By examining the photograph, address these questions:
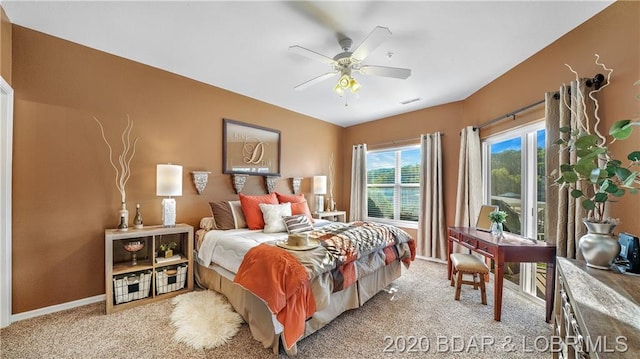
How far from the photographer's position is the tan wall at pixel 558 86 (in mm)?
1741

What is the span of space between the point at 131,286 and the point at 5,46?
239 centimetres

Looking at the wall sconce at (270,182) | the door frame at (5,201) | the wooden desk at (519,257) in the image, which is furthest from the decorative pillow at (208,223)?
the wooden desk at (519,257)

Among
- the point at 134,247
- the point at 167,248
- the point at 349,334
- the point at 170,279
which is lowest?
the point at 349,334

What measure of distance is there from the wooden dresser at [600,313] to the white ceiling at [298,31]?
1.97m

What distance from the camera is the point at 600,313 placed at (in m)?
0.86

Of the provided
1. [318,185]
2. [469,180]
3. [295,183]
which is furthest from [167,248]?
[469,180]

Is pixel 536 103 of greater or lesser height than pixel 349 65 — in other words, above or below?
below

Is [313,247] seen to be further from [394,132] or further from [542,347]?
[394,132]

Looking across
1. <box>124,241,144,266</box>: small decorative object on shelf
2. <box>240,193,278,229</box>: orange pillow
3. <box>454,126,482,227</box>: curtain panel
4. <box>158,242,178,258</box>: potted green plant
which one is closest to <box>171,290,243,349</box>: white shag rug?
<box>158,242,178,258</box>: potted green plant

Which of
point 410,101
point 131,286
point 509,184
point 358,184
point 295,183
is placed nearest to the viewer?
point 131,286

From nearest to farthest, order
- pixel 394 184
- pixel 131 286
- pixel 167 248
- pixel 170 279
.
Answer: pixel 131 286 < pixel 170 279 < pixel 167 248 < pixel 394 184

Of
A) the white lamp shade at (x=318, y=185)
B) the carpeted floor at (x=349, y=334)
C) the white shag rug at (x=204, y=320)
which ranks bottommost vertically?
the carpeted floor at (x=349, y=334)

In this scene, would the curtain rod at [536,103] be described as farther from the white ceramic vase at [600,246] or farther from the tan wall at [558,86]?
the white ceramic vase at [600,246]

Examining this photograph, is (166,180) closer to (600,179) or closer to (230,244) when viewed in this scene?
(230,244)
